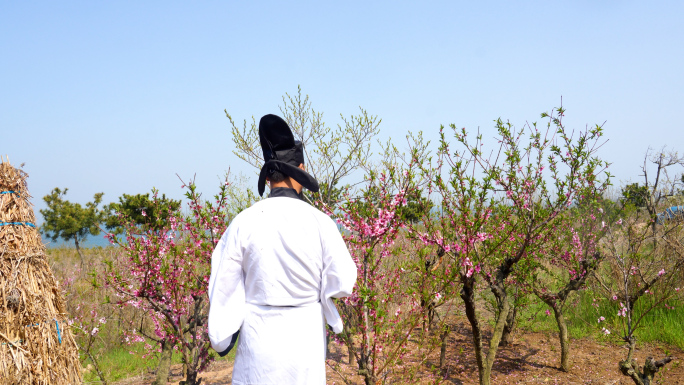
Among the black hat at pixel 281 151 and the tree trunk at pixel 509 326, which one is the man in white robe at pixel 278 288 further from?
the tree trunk at pixel 509 326

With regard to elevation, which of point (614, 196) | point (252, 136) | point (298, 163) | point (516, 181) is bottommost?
point (298, 163)

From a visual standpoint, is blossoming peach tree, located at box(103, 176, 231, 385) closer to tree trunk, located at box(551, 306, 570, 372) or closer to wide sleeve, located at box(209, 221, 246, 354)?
wide sleeve, located at box(209, 221, 246, 354)

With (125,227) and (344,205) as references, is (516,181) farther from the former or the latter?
(125,227)

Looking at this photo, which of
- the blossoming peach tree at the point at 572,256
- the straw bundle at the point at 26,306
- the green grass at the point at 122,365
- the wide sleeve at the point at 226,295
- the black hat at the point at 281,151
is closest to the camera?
the wide sleeve at the point at 226,295

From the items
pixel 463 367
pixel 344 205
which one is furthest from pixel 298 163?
pixel 463 367

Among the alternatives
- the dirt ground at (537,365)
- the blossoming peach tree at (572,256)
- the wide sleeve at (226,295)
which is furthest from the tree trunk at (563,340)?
the wide sleeve at (226,295)

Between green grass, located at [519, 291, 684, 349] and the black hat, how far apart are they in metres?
5.22

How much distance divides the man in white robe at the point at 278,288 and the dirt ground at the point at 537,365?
3.48 metres

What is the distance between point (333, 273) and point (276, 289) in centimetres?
33

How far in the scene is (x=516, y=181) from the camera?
4316 mm

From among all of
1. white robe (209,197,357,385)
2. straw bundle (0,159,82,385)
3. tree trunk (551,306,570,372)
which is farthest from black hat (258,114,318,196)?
tree trunk (551,306,570,372)

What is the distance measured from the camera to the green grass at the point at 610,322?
22.5 ft

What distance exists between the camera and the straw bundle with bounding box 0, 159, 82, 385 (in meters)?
3.69

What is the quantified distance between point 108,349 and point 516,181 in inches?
289
